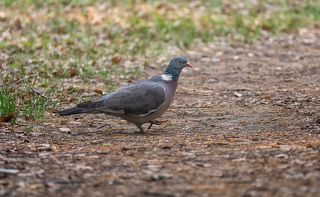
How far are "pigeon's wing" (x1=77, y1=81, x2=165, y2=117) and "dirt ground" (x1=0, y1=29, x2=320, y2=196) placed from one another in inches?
8.6

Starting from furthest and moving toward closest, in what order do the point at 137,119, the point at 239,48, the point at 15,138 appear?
the point at 239,48 < the point at 137,119 < the point at 15,138

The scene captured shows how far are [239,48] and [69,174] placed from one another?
28.4 ft

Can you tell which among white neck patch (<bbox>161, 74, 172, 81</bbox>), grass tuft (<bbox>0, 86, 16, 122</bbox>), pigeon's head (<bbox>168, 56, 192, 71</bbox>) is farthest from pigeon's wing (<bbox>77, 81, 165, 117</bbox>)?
grass tuft (<bbox>0, 86, 16, 122</bbox>)

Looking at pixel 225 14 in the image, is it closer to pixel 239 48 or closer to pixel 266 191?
pixel 239 48

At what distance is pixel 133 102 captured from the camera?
21.2ft

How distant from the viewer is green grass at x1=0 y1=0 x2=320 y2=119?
9.10 m

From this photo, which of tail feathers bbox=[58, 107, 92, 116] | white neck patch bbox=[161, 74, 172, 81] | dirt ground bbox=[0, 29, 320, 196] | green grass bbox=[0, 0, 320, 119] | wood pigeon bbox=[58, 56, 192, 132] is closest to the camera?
dirt ground bbox=[0, 29, 320, 196]

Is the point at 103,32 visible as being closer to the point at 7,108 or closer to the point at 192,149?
the point at 7,108

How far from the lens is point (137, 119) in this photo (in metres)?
6.54

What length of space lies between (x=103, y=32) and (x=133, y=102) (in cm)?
→ 680

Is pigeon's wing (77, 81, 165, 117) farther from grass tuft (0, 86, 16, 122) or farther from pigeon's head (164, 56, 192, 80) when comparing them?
grass tuft (0, 86, 16, 122)

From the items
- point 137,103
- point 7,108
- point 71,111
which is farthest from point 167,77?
point 7,108

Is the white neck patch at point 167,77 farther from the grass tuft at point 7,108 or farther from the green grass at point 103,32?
the grass tuft at point 7,108

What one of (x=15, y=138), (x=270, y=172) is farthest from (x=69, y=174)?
(x=15, y=138)
